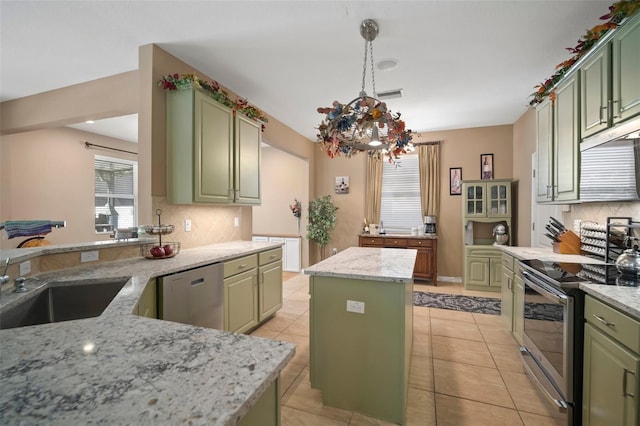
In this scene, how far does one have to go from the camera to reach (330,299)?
1.95 metres

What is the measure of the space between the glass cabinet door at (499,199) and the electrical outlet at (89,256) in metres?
5.10

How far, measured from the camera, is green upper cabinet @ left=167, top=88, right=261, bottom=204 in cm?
264

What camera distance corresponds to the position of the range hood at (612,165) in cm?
184

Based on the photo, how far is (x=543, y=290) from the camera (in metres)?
1.95

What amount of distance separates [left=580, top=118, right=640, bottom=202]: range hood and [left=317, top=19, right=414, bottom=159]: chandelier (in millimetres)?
1313

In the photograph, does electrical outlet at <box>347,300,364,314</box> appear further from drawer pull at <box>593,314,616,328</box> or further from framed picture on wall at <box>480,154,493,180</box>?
framed picture on wall at <box>480,154,493,180</box>

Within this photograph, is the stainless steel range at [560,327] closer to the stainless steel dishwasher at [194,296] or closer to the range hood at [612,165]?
the range hood at [612,165]

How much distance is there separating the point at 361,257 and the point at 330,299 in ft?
2.21

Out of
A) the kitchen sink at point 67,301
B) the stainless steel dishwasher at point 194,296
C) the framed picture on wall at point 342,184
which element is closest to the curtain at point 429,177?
the framed picture on wall at point 342,184

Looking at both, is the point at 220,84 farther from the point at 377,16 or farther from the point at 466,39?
the point at 466,39

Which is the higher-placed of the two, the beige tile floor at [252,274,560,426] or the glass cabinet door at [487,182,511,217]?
the glass cabinet door at [487,182,511,217]

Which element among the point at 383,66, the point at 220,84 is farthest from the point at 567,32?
the point at 220,84

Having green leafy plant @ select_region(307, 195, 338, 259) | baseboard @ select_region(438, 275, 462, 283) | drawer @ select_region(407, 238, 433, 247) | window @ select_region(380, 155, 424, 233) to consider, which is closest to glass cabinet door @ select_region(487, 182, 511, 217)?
drawer @ select_region(407, 238, 433, 247)

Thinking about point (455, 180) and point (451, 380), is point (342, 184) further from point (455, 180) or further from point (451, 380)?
point (451, 380)
